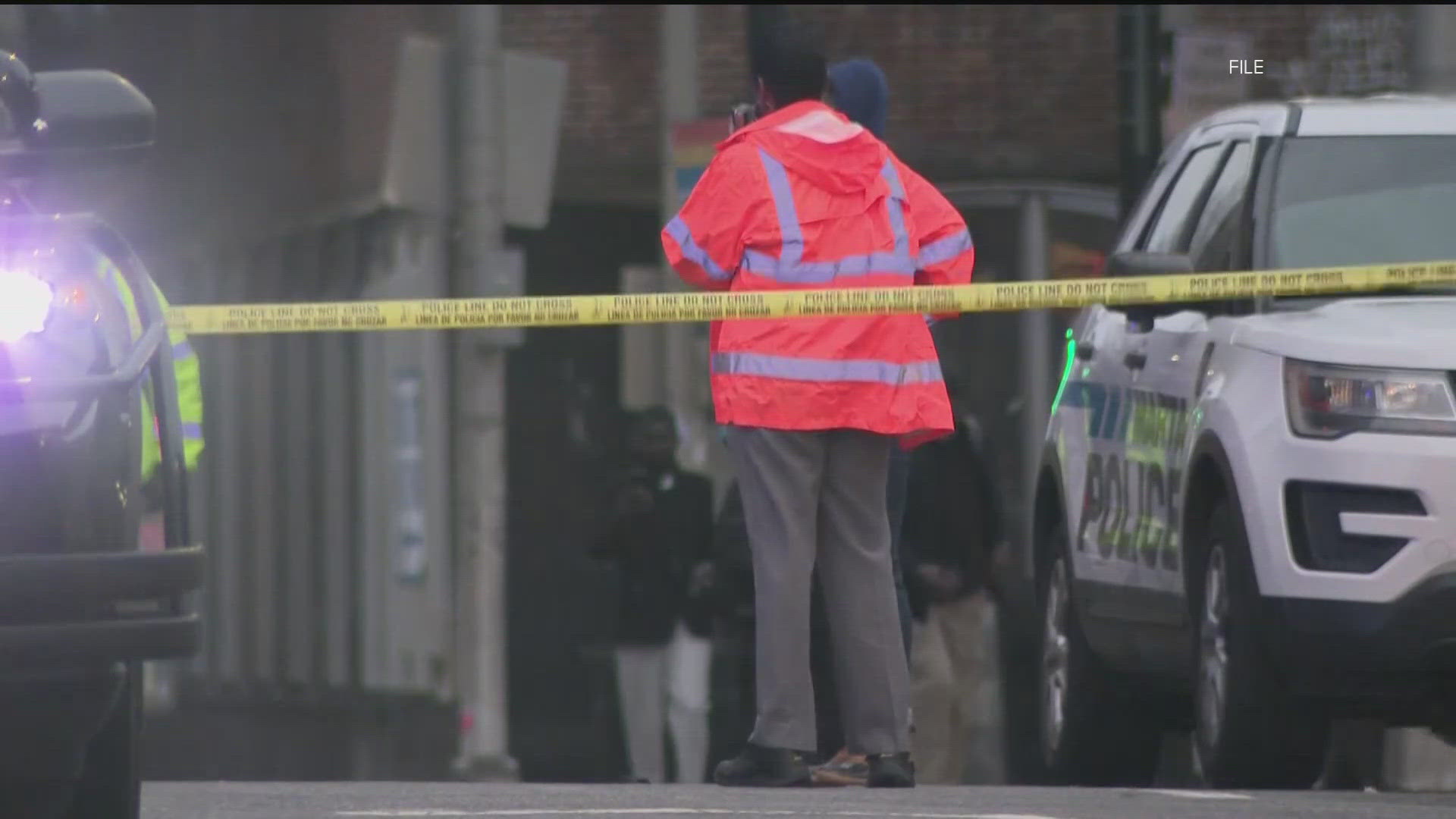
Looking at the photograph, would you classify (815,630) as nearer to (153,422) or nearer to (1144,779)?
(1144,779)

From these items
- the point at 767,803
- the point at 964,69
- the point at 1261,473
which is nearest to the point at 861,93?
the point at 1261,473

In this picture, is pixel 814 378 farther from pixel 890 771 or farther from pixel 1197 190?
pixel 1197 190

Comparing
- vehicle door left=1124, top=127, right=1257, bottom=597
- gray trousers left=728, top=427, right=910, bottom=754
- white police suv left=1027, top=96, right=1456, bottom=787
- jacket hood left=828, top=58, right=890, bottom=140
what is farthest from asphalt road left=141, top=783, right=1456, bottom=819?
jacket hood left=828, top=58, right=890, bottom=140

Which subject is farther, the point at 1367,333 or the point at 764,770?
the point at 764,770

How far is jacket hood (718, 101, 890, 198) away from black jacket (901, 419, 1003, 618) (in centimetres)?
315

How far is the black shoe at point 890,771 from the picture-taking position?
301 inches

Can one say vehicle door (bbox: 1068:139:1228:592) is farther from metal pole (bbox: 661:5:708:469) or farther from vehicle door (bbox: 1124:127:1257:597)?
metal pole (bbox: 661:5:708:469)

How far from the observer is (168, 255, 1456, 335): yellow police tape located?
7305 millimetres

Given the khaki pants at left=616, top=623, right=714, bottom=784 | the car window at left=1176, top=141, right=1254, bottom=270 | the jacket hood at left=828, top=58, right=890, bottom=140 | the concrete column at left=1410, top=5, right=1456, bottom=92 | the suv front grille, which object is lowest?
the khaki pants at left=616, top=623, right=714, bottom=784

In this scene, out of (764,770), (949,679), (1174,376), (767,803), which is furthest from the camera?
(949,679)

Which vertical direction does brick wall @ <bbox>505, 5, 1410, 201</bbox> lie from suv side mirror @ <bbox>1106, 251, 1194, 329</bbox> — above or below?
above

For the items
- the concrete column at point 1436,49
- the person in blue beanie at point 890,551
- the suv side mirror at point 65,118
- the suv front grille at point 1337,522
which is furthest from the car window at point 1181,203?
the suv side mirror at point 65,118

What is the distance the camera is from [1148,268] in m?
8.05

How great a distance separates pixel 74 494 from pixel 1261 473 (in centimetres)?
291
